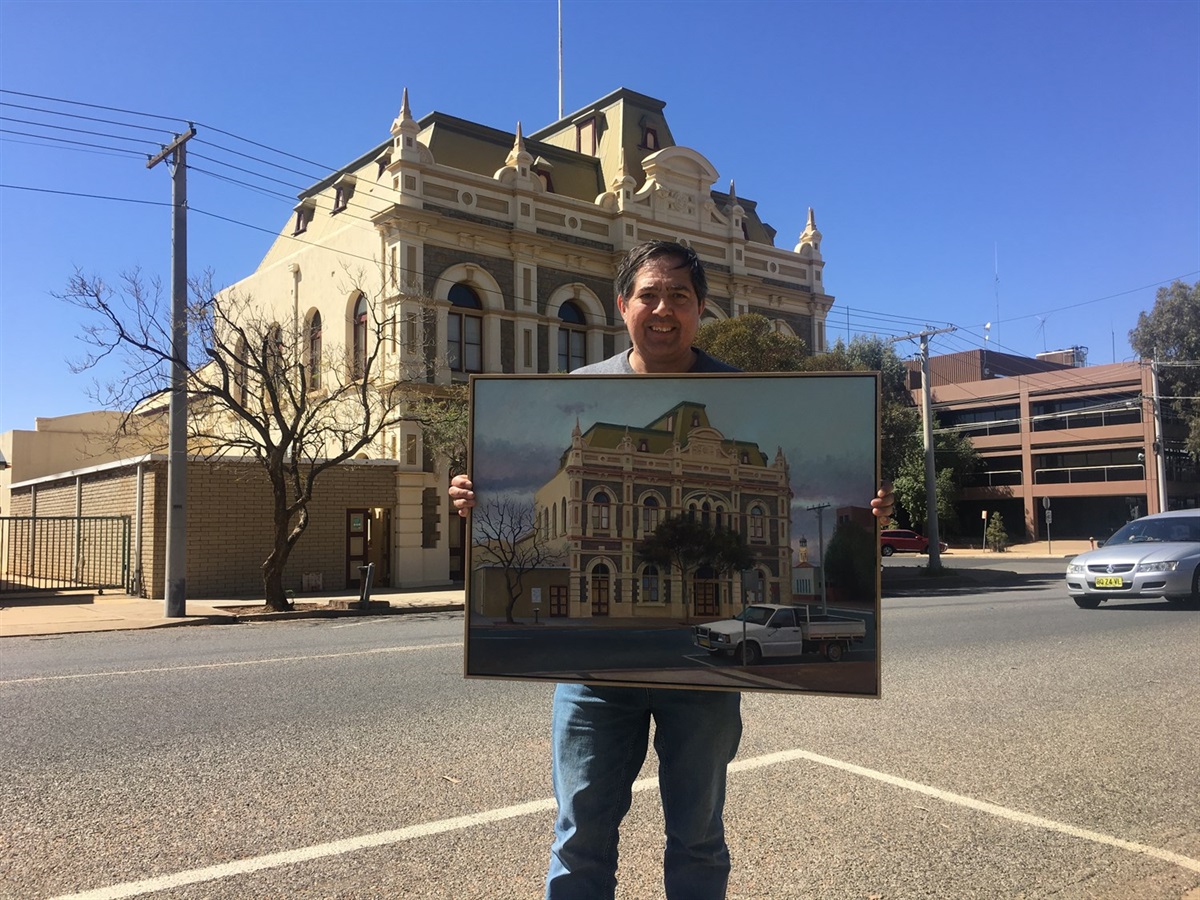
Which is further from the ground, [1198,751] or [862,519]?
[862,519]

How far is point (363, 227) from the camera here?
83.1 feet

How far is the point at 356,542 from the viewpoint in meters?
22.9

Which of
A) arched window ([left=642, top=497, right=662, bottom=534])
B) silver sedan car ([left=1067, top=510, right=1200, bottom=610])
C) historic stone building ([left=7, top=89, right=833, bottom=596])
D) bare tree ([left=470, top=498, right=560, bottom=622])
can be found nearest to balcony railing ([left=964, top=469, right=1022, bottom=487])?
historic stone building ([left=7, top=89, right=833, bottom=596])

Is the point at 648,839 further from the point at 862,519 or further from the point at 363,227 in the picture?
the point at 363,227

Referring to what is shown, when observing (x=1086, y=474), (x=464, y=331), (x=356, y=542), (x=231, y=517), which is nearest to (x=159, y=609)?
(x=231, y=517)

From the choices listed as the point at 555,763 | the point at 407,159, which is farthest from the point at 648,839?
the point at 407,159

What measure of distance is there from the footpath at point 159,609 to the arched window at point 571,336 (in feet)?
26.3

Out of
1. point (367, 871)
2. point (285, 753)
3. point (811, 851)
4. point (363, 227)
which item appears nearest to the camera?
point (367, 871)

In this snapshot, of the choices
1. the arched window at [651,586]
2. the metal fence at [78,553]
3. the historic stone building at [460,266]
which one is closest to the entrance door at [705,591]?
the arched window at [651,586]

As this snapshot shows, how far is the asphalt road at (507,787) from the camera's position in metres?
3.73

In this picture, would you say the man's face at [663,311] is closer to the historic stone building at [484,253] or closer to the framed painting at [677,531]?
the framed painting at [677,531]

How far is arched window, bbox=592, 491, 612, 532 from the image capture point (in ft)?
9.11

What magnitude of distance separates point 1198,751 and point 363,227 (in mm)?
23633

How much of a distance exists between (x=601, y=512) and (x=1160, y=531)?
15.0 metres
